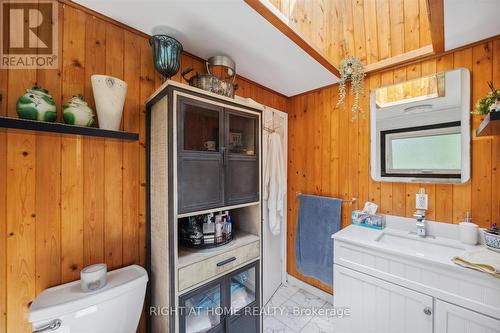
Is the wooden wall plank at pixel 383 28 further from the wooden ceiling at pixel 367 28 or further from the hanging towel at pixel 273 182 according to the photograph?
the hanging towel at pixel 273 182

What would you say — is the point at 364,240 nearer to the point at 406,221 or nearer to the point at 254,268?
the point at 406,221

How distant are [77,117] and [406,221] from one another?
228cm

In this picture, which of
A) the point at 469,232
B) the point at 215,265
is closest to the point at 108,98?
the point at 215,265

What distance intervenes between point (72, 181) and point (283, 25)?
143 centimetres

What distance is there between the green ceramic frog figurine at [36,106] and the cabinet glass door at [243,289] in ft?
4.27

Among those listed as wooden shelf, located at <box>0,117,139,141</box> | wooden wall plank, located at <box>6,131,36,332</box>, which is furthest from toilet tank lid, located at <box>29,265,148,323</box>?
wooden shelf, located at <box>0,117,139,141</box>

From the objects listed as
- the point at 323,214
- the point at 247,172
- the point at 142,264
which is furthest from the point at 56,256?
the point at 323,214

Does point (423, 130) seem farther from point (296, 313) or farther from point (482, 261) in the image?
point (296, 313)

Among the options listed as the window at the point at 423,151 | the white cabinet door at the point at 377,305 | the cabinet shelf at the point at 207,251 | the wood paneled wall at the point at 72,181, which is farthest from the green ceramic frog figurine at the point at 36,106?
the window at the point at 423,151

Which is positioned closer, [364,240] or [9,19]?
[9,19]

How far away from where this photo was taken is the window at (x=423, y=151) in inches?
55.6

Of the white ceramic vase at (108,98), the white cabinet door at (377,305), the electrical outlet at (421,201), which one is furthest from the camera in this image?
the electrical outlet at (421,201)

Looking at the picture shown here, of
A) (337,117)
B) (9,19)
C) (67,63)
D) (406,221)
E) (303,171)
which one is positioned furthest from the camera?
(303,171)

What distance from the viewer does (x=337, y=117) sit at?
77.3 inches
